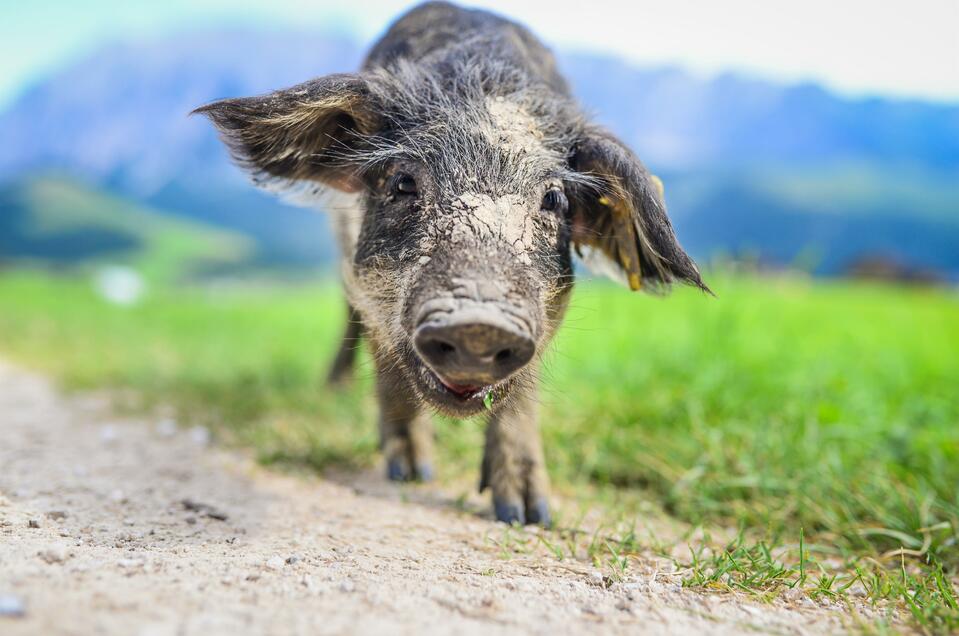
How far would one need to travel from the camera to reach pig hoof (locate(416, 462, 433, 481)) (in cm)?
346

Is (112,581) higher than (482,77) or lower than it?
lower

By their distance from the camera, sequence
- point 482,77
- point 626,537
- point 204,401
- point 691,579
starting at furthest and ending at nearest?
point 204,401 → point 482,77 → point 626,537 → point 691,579

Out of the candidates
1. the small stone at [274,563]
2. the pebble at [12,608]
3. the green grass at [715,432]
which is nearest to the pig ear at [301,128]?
the green grass at [715,432]

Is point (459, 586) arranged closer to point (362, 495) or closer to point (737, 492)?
point (362, 495)

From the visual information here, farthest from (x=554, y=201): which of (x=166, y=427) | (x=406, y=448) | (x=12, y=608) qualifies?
(x=166, y=427)

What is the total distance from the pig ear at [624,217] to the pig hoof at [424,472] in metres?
1.21

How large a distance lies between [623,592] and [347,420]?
8.27 ft

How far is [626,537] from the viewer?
2.71 m

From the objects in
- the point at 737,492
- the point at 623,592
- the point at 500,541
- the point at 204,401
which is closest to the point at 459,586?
the point at 623,592

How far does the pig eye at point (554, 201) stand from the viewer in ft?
9.43

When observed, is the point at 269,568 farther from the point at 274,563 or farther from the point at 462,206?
the point at 462,206

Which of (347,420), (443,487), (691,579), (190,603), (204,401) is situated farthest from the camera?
(204,401)

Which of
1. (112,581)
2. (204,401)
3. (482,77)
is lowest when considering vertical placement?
(204,401)

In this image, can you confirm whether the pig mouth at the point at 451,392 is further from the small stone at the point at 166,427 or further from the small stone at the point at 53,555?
the small stone at the point at 166,427
